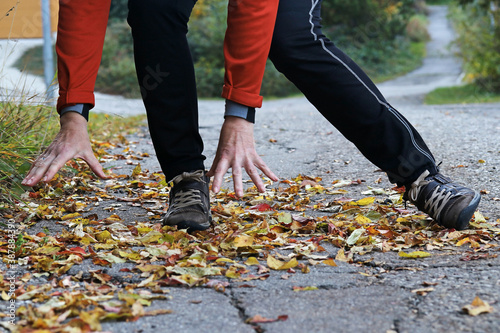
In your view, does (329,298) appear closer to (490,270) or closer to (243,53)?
(490,270)

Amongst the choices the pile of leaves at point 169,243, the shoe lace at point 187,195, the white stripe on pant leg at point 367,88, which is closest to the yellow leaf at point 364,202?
the pile of leaves at point 169,243

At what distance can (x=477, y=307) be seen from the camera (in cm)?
149

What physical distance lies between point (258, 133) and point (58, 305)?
13.6ft

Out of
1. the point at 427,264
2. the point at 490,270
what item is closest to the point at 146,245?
the point at 427,264

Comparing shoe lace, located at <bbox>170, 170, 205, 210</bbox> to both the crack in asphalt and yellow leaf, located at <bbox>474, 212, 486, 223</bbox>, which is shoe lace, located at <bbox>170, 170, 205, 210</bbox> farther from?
yellow leaf, located at <bbox>474, 212, 486, 223</bbox>

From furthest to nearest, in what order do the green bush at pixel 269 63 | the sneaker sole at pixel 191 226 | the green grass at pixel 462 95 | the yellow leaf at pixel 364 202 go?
1. the green bush at pixel 269 63
2. the green grass at pixel 462 95
3. the yellow leaf at pixel 364 202
4. the sneaker sole at pixel 191 226

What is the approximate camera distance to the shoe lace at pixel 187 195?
2.28 m

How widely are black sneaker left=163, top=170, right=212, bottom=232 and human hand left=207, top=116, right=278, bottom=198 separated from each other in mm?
284

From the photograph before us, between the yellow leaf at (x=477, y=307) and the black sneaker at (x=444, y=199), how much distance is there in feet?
2.14

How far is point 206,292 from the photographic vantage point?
1690 mm

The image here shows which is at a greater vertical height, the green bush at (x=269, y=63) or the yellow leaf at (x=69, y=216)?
the green bush at (x=269, y=63)

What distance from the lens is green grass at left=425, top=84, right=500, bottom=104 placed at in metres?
10.6

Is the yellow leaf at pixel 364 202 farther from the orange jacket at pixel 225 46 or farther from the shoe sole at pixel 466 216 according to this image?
the orange jacket at pixel 225 46

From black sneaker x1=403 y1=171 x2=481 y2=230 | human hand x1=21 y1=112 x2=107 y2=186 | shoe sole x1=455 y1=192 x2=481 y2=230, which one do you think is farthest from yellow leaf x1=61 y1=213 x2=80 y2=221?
shoe sole x1=455 y1=192 x2=481 y2=230
